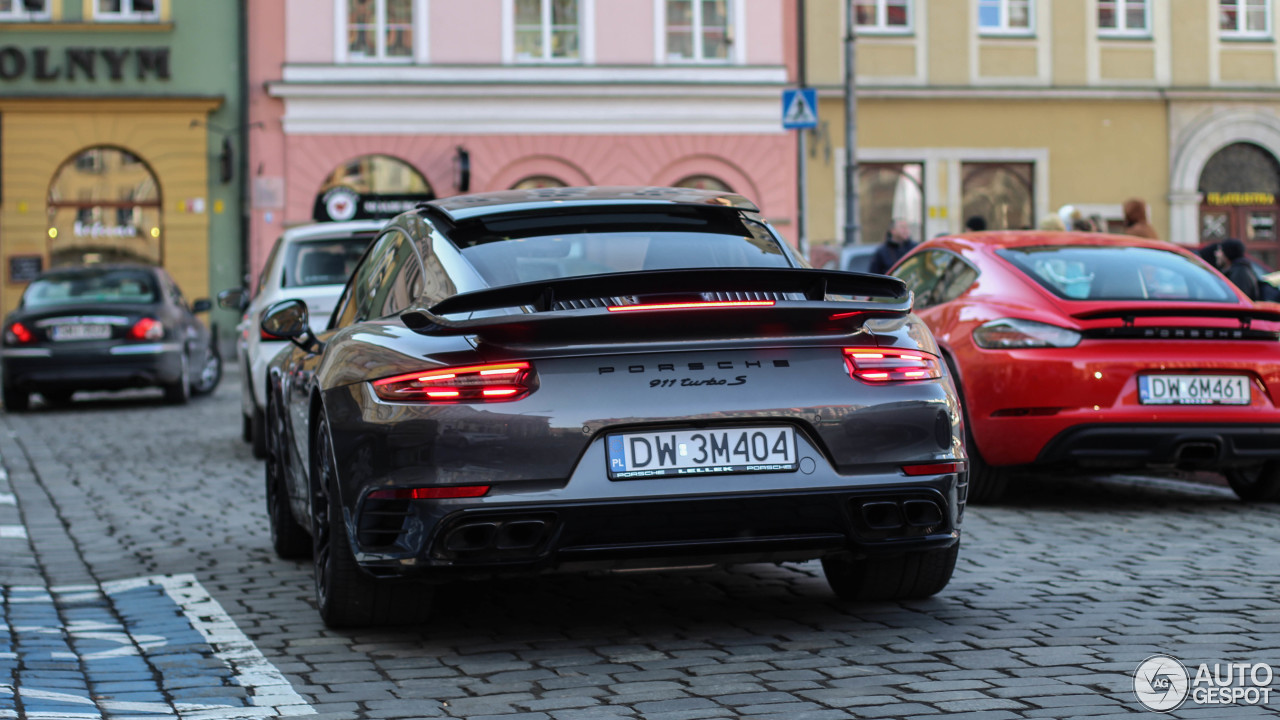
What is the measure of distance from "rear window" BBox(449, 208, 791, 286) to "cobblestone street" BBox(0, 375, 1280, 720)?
118 cm

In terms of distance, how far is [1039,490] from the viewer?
10.4m

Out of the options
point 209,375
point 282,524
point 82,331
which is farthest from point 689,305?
point 209,375

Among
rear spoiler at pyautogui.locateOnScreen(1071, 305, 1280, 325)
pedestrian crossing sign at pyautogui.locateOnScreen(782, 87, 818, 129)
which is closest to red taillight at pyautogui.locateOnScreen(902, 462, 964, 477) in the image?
rear spoiler at pyautogui.locateOnScreen(1071, 305, 1280, 325)

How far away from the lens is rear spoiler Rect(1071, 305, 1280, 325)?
8.66 metres

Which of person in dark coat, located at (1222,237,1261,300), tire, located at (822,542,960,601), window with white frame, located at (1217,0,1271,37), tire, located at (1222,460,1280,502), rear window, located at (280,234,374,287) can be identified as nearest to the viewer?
tire, located at (822,542,960,601)

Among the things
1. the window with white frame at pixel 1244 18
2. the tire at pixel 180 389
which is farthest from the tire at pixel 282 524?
the window with white frame at pixel 1244 18

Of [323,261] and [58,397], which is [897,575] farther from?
[58,397]

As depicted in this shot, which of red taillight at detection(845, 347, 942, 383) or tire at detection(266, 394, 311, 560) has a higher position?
red taillight at detection(845, 347, 942, 383)

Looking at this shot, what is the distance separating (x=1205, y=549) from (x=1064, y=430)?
1.29m

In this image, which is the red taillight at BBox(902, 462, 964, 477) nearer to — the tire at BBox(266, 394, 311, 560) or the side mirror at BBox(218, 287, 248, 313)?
the tire at BBox(266, 394, 311, 560)

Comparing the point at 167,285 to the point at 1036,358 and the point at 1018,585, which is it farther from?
the point at 1018,585

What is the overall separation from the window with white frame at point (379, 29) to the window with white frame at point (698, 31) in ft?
16.4

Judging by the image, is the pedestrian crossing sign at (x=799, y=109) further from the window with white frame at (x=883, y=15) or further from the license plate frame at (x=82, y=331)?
the window with white frame at (x=883, y=15)

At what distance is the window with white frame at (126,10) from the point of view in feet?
106
